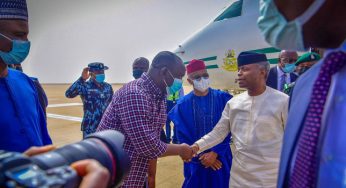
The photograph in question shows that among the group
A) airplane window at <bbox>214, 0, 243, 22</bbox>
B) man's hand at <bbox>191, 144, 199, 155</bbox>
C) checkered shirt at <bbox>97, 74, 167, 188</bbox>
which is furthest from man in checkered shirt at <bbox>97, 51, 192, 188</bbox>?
airplane window at <bbox>214, 0, 243, 22</bbox>

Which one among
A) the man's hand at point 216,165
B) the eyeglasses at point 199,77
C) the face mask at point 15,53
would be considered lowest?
the man's hand at point 216,165

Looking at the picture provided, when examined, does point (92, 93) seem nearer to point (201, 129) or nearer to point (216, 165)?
point (201, 129)

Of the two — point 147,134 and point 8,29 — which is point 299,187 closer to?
point 147,134

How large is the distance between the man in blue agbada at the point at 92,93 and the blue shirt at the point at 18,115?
94.5 inches

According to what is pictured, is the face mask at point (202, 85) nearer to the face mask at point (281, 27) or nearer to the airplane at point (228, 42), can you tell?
the face mask at point (281, 27)

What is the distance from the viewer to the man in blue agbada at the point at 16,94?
1495mm

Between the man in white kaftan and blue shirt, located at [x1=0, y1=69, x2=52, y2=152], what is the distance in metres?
1.45

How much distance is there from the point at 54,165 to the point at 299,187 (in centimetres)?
72

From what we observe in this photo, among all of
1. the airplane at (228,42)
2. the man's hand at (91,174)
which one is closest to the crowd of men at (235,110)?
the man's hand at (91,174)

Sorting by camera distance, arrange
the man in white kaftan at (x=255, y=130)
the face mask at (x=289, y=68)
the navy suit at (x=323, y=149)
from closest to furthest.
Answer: the navy suit at (x=323, y=149) < the man in white kaftan at (x=255, y=130) < the face mask at (x=289, y=68)

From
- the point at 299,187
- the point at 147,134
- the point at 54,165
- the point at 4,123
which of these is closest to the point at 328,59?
the point at 299,187

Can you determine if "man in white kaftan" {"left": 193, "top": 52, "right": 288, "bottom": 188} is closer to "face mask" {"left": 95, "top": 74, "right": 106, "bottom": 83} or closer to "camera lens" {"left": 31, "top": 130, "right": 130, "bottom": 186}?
"camera lens" {"left": 31, "top": 130, "right": 130, "bottom": 186}

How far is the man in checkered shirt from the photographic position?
2002 millimetres

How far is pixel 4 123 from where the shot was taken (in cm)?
147
